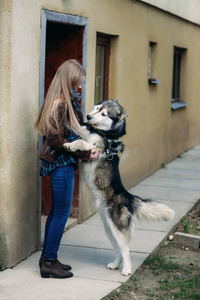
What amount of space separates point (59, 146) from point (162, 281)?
1706mm

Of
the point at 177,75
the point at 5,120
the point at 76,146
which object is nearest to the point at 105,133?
the point at 76,146

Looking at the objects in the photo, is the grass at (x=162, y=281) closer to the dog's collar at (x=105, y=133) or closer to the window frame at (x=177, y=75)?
the dog's collar at (x=105, y=133)

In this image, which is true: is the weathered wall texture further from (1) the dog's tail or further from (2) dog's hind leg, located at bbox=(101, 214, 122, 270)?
(1) the dog's tail

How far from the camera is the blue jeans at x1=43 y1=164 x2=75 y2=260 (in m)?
5.13

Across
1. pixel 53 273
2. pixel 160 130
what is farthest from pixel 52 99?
pixel 160 130

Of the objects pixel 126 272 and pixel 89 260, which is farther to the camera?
pixel 89 260

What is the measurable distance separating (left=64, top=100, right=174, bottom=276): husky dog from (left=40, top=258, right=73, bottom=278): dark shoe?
606 millimetres

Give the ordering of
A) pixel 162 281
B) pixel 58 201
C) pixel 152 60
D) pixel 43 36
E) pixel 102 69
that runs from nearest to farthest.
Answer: pixel 58 201 → pixel 162 281 → pixel 43 36 → pixel 102 69 → pixel 152 60

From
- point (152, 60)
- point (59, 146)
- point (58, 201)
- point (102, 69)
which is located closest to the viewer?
point (59, 146)

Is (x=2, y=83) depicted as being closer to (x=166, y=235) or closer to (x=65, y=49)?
(x=65, y=49)

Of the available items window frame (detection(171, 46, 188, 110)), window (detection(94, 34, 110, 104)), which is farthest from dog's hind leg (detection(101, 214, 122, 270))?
window frame (detection(171, 46, 188, 110))

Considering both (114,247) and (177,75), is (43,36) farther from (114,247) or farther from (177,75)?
(177,75)

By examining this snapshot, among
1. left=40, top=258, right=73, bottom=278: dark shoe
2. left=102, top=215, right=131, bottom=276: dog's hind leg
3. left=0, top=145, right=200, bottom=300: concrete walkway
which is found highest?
left=102, top=215, right=131, bottom=276: dog's hind leg

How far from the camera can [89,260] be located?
19.4 feet
